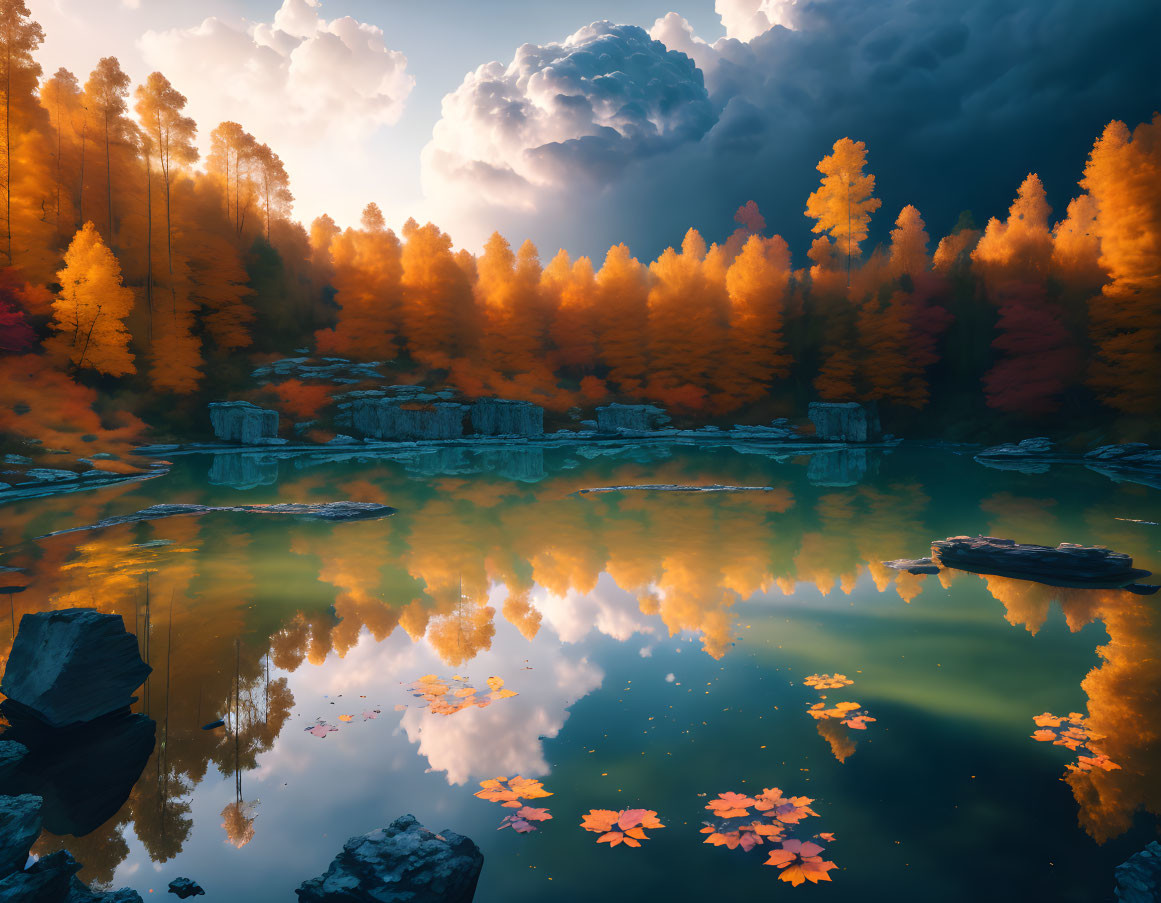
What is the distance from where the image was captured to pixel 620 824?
15.9ft

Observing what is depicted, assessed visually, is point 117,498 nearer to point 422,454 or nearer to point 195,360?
point 422,454

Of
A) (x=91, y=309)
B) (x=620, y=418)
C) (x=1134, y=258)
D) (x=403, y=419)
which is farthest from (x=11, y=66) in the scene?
(x=1134, y=258)

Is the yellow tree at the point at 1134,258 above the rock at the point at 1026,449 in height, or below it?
above

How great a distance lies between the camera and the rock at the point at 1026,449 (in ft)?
121

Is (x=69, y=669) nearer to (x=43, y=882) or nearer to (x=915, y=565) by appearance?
(x=43, y=882)

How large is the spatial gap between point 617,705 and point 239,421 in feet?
136

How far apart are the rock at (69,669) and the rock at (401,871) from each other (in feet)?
12.9

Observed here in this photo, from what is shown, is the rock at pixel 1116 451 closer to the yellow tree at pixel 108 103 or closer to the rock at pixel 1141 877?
the rock at pixel 1141 877

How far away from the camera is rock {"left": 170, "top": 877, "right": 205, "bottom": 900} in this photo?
4.23 m

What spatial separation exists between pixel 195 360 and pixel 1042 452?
5461 cm

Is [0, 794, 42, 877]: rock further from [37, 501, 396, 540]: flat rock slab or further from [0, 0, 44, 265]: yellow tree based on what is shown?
[0, 0, 44, 265]: yellow tree

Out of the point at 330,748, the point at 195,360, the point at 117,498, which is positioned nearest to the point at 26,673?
the point at 330,748

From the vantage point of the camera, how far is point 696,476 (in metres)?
28.7

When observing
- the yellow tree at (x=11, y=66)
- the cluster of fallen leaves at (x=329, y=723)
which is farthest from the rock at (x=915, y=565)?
the yellow tree at (x=11, y=66)
